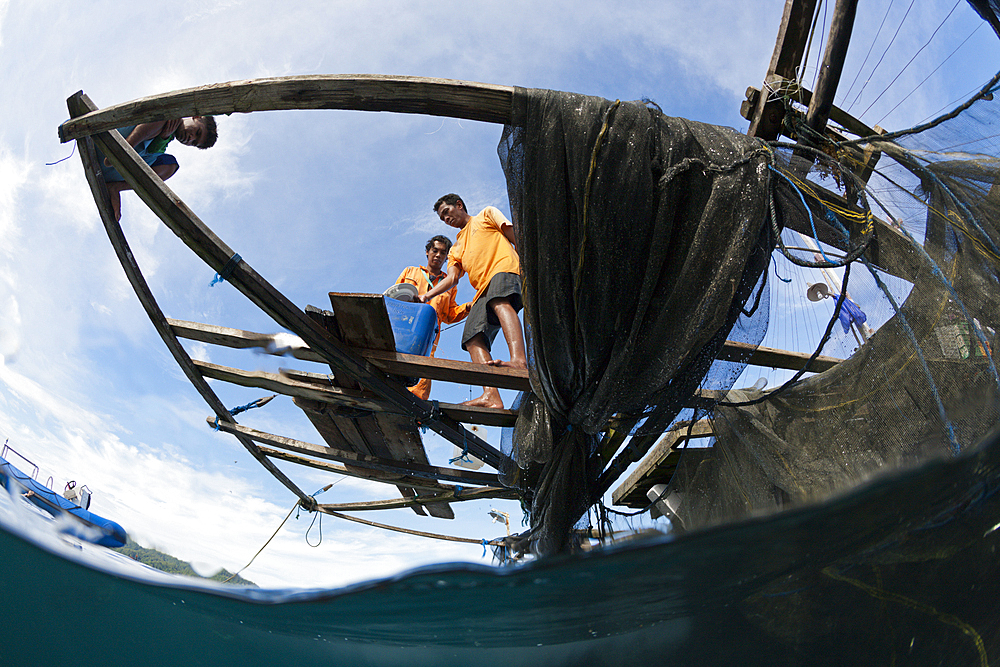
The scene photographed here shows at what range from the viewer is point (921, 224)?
251 cm

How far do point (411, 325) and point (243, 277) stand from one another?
1.18m

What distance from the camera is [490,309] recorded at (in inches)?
156

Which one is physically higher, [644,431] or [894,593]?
[644,431]

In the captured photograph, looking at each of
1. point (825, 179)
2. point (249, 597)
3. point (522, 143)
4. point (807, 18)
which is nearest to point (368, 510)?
point (249, 597)

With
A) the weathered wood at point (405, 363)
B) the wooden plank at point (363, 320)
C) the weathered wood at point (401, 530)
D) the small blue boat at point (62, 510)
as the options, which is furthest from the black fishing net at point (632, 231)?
the weathered wood at point (401, 530)

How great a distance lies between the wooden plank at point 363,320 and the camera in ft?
9.97

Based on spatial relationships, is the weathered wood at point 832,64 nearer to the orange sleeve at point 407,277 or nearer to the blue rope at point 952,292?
the blue rope at point 952,292

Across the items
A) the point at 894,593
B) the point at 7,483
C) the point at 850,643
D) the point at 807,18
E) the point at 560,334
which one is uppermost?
the point at 807,18

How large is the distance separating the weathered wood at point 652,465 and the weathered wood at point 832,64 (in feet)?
6.37

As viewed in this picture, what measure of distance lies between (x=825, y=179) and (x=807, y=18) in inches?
34.0

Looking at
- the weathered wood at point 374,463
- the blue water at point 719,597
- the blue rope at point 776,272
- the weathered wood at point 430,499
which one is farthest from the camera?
the weathered wood at point 430,499

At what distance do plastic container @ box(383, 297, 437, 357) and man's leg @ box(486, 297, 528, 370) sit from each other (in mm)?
484

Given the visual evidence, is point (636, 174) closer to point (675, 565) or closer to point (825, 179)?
point (825, 179)

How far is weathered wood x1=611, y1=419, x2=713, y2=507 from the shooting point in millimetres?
3701
